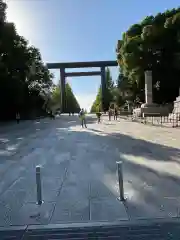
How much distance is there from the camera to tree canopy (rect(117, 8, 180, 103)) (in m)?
47.8

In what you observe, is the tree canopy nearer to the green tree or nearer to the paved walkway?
the green tree

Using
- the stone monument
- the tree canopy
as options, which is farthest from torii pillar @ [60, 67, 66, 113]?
the stone monument

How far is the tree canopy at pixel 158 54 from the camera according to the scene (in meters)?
47.8

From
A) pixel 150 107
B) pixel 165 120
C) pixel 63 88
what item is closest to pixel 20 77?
pixel 150 107

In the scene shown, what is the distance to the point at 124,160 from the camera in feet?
40.9

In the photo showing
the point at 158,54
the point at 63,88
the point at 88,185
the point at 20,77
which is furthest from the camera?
the point at 63,88

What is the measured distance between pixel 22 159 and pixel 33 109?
166 feet

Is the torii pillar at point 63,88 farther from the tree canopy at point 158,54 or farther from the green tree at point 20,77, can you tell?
the tree canopy at point 158,54

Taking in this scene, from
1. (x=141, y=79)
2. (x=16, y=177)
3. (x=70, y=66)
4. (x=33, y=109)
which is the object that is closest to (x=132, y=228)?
(x=16, y=177)

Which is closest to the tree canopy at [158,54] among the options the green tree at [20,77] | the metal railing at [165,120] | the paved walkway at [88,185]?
the metal railing at [165,120]

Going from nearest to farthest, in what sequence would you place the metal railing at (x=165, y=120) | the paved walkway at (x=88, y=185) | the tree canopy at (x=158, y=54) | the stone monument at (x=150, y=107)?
1. the paved walkway at (x=88, y=185)
2. the metal railing at (x=165, y=120)
3. the stone monument at (x=150, y=107)
4. the tree canopy at (x=158, y=54)

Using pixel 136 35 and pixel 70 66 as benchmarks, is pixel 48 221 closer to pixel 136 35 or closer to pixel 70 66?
pixel 136 35

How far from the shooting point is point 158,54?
50062mm

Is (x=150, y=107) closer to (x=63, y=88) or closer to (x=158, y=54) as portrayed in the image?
(x=158, y=54)
